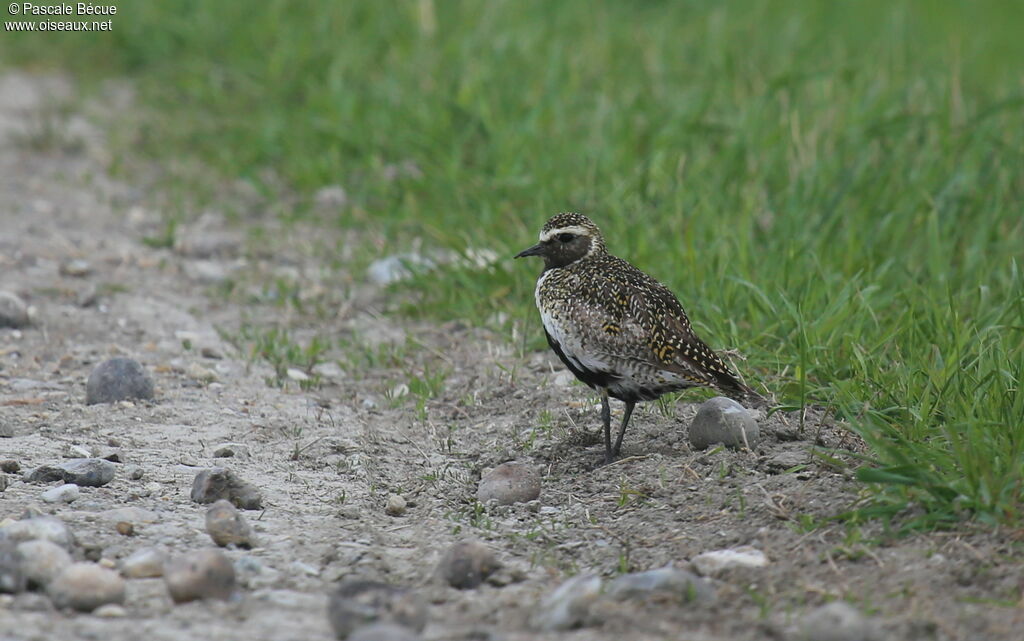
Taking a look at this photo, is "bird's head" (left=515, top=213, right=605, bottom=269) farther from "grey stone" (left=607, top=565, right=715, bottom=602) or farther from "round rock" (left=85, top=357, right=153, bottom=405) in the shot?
"grey stone" (left=607, top=565, right=715, bottom=602)

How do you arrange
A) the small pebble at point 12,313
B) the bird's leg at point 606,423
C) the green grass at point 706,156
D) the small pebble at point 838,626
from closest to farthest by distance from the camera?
the small pebble at point 838,626 < the bird's leg at point 606,423 < the green grass at point 706,156 < the small pebble at point 12,313

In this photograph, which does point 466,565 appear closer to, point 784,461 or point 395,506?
point 395,506

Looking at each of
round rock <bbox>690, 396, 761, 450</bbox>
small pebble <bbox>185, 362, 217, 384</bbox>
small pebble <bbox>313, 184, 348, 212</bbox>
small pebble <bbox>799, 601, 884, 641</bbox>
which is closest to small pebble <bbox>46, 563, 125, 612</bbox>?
small pebble <bbox>799, 601, 884, 641</bbox>

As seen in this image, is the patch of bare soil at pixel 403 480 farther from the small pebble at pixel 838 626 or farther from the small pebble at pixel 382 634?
the small pebble at pixel 382 634

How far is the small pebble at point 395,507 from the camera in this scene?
4281 mm

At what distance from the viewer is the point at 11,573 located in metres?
3.37

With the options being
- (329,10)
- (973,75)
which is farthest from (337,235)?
(973,75)

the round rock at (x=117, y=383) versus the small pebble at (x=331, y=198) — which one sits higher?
the small pebble at (x=331, y=198)

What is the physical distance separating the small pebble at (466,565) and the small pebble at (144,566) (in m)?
0.77

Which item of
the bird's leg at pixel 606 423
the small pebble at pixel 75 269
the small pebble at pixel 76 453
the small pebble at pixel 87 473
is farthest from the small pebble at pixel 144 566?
the small pebble at pixel 75 269

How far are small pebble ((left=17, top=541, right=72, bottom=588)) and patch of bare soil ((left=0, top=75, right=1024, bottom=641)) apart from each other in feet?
0.22

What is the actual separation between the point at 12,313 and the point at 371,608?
346 centimetres

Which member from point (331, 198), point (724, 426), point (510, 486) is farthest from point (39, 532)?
point (331, 198)

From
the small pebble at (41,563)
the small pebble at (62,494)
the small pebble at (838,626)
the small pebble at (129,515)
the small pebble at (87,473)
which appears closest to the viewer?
the small pebble at (838,626)
